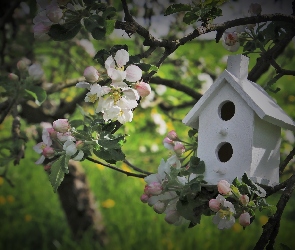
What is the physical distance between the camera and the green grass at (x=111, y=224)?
266 cm

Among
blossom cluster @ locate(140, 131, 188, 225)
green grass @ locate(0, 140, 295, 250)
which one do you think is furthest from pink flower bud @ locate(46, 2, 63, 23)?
green grass @ locate(0, 140, 295, 250)

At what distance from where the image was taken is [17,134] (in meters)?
1.57

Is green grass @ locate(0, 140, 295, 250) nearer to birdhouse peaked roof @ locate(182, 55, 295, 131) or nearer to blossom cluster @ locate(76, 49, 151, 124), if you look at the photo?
birdhouse peaked roof @ locate(182, 55, 295, 131)

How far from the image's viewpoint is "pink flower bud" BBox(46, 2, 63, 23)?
929mm

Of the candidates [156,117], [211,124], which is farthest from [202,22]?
[156,117]

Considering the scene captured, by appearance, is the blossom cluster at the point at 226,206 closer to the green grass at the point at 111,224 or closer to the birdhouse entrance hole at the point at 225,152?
the birdhouse entrance hole at the point at 225,152

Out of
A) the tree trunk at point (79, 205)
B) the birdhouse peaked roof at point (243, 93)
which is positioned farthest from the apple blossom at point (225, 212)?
the tree trunk at point (79, 205)

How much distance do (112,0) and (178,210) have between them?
1.22 meters

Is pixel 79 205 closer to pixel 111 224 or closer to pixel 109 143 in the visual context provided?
pixel 111 224

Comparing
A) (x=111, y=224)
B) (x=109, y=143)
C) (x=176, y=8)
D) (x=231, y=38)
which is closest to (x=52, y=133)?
(x=109, y=143)

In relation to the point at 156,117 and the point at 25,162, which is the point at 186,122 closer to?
the point at 156,117

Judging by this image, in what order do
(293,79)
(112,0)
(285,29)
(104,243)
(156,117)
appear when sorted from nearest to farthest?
(285,29) → (112,0) → (156,117) → (104,243) → (293,79)

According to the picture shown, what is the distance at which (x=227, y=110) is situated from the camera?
1.19 meters

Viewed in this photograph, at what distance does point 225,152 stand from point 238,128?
0.08m
